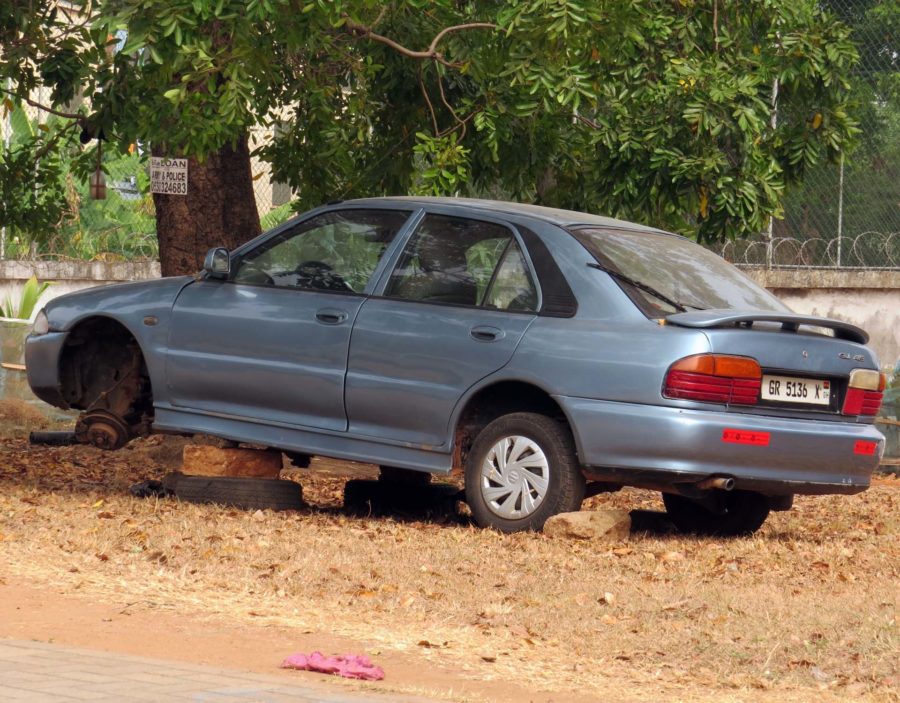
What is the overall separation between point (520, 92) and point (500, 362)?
3.36 meters

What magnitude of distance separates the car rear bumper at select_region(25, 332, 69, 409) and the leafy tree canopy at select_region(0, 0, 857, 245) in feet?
4.54

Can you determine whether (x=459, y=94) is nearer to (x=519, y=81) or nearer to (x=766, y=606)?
(x=519, y=81)

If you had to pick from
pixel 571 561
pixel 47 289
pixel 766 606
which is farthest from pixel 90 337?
pixel 47 289

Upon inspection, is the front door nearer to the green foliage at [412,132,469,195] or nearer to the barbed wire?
the green foliage at [412,132,469,195]

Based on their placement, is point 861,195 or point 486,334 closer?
point 486,334

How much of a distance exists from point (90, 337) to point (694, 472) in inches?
159

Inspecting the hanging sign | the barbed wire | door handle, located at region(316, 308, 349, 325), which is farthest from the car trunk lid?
the barbed wire

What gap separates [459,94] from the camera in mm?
12711

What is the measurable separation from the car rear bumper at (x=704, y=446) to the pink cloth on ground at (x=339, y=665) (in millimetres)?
2848

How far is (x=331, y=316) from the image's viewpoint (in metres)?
9.12

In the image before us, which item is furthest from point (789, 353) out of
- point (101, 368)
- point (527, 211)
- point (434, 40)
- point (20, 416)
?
point (20, 416)

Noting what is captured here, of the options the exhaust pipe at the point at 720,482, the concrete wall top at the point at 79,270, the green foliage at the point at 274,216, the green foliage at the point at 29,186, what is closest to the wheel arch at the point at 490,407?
the exhaust pipe at the point at 720,482

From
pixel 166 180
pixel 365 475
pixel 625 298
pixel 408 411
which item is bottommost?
pixel 365 475

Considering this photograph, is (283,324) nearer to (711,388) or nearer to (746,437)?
(711,388)
